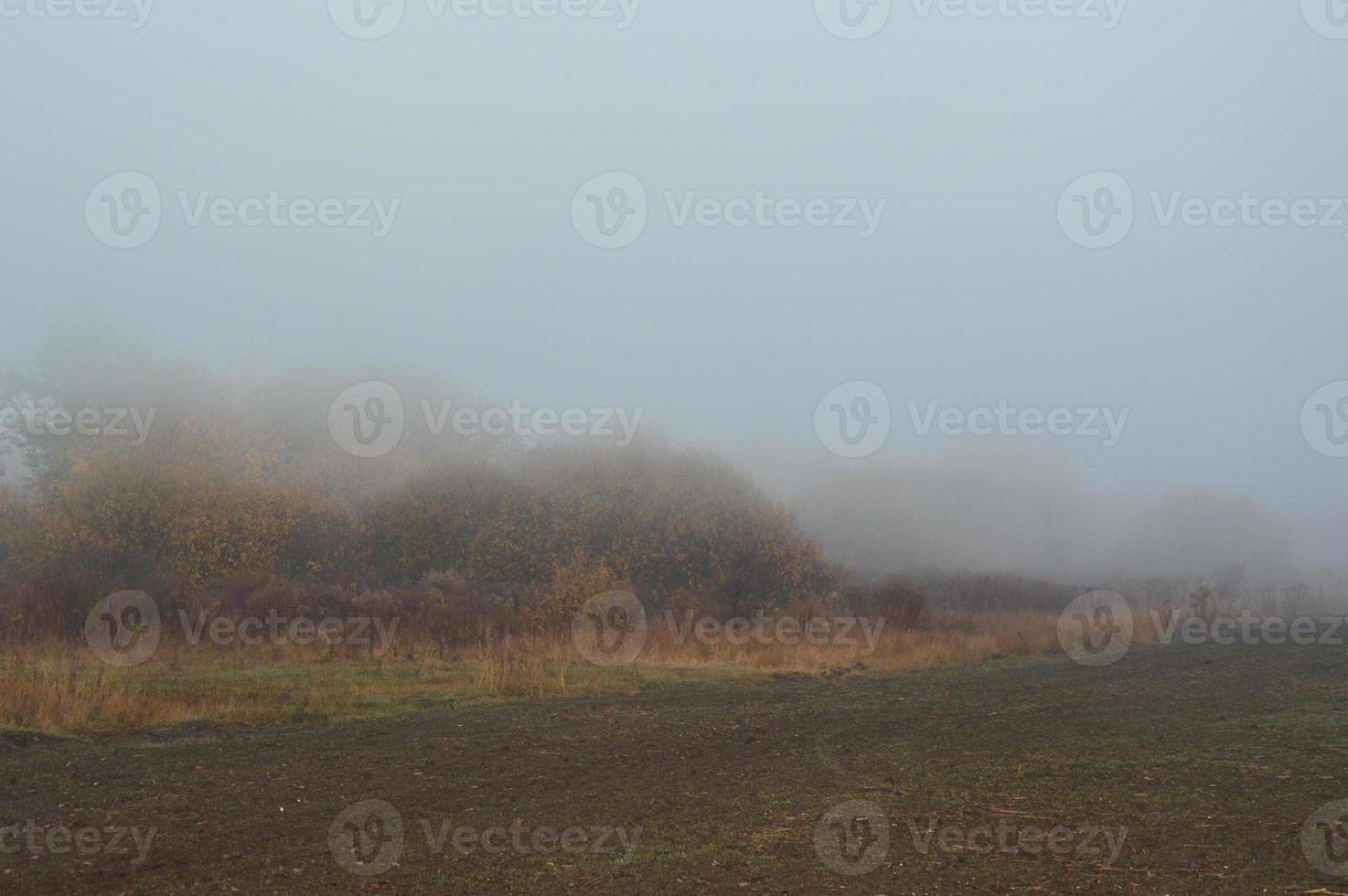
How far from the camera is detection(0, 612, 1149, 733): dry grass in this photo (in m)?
13.0

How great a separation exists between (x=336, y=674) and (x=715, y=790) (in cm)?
1107

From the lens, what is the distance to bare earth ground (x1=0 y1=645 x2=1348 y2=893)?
21.1 feet

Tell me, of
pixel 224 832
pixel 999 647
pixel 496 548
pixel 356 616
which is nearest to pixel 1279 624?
pixel 999 647

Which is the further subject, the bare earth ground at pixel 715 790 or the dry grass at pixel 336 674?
the dry grass at pixel 336 674

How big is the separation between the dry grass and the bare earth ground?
3.82 feet

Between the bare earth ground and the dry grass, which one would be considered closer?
the bare earth ground

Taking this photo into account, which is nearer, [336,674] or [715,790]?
[715,790]

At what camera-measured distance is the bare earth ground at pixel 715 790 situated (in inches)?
253

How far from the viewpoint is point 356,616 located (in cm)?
2431

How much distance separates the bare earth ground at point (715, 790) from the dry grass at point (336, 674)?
1.16 metres

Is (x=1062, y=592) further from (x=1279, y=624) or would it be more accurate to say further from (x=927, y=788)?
(x=927, y=788)

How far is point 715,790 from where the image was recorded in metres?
9.32

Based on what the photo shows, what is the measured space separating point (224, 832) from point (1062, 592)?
2224 inches

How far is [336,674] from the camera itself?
18156 millimetres
